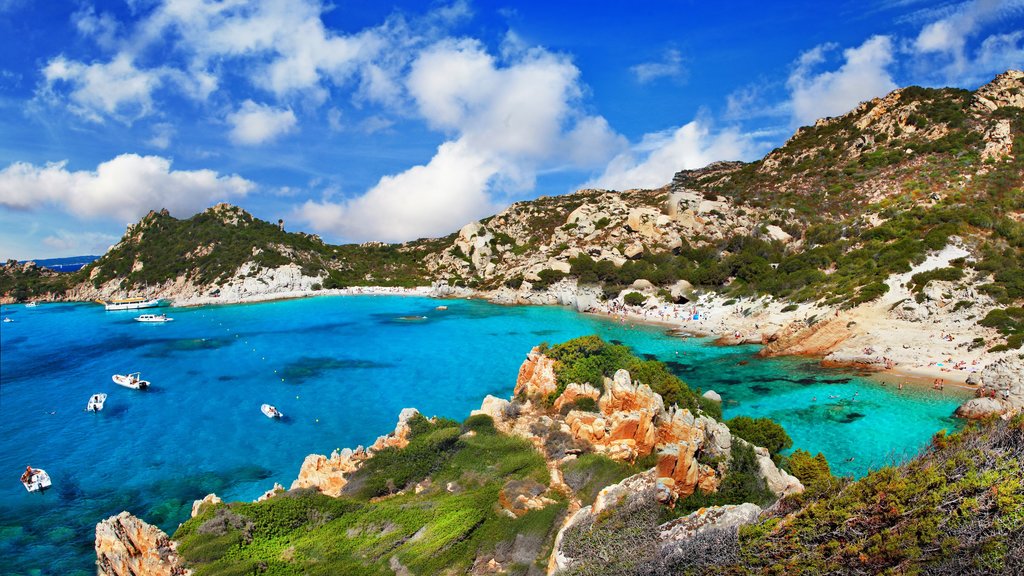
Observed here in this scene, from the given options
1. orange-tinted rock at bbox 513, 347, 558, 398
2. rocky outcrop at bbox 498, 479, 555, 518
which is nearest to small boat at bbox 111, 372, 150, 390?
orange-tinted rock at bbox 513, 347, 558, 398

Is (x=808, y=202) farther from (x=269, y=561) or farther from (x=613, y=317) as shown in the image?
(x=269, y=561)

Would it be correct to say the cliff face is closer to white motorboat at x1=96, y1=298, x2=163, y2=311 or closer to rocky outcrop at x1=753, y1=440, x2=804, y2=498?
rocky outcrop at x1=753, y1=440, x2=804, y2=498

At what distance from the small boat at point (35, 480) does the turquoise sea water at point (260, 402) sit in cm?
38

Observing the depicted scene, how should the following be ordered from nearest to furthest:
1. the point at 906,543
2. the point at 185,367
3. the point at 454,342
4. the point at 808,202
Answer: the point at 906,543 → the point at 185,367 → the point at 454,342 → the point at 808,202

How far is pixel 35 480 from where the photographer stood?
20297 millimetres

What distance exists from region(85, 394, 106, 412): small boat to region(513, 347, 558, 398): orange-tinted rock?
90.3 feet

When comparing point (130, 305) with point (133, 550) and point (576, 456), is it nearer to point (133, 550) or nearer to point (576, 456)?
point (133, 550)

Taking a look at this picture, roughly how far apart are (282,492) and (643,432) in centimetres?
1168

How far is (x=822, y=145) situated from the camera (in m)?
80.4

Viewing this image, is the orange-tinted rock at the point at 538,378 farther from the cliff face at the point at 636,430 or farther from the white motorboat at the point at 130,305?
the white motorboat at the point at 130,305

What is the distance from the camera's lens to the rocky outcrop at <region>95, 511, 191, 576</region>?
441 inches

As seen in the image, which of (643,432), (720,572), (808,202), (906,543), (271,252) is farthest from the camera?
(271,252)

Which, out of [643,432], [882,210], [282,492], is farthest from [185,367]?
[882,210]

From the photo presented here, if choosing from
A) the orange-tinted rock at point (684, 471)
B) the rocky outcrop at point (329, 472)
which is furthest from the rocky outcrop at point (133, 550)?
the orange-tinted rock at point (684, 471)
